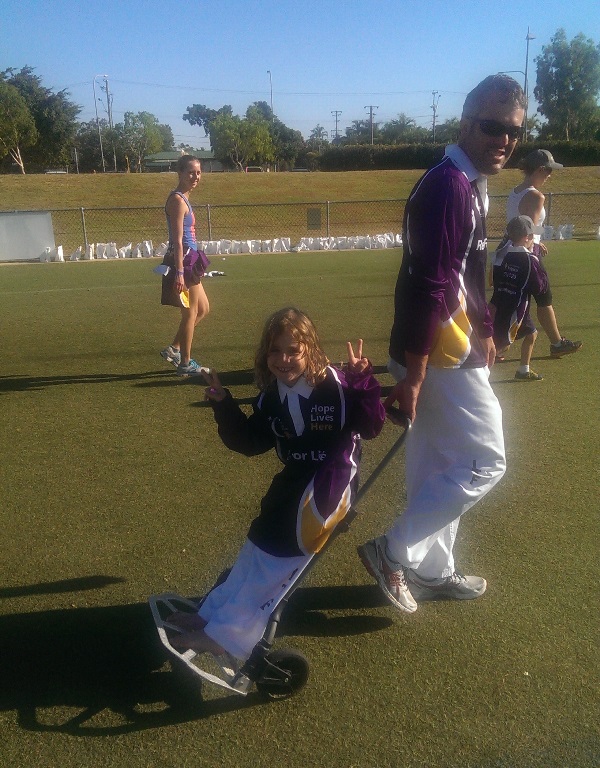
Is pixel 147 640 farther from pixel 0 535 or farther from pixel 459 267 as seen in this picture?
pixel 459 267

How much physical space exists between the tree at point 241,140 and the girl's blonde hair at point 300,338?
264 feet

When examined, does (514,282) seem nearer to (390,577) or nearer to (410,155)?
(390,577)

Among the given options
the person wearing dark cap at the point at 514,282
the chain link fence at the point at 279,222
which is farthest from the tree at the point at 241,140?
the person wearing dark cap at the point at 514,282

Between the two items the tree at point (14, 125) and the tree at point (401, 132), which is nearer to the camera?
the tree at point (14, 125)

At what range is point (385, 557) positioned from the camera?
3.06 meters

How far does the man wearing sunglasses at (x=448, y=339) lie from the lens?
262 centimetres

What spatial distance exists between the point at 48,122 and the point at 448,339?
6871cm

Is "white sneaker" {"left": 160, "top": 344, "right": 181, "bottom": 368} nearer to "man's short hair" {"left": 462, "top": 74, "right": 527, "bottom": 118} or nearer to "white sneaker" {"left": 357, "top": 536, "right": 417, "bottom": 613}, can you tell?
"white sneaker" {"left": 357, "top": 536, "right": 417, "bottom": 613}

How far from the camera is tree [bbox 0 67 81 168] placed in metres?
63.7

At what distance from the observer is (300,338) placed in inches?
106

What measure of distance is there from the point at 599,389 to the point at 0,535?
16.0 ft

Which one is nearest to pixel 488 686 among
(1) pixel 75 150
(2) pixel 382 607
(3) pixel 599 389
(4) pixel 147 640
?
(2) pixel 382 607

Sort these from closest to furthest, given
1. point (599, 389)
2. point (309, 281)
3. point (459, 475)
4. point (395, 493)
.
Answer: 1. point (459, 475)
2. point (395, 493)
3. point (599, 389)
4. point (309, 281)

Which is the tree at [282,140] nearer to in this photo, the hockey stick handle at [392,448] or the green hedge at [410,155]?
the green hedge at [410,155]
